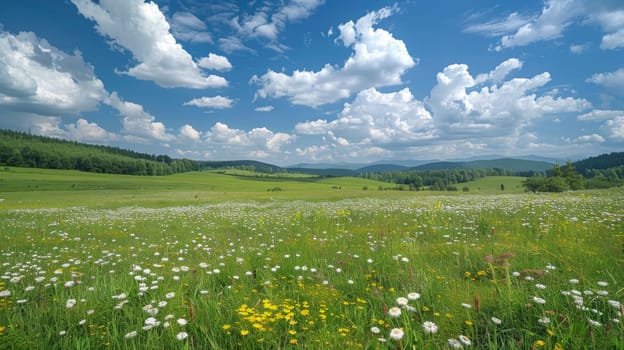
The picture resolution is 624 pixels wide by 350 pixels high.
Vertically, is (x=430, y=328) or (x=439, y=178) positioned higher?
(x=430, y=328)

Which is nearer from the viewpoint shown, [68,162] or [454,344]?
[454,344]

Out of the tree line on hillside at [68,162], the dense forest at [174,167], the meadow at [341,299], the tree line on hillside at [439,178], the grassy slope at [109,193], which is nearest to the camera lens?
the meadow at [341,299]

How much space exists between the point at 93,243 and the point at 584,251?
13872 millimetres

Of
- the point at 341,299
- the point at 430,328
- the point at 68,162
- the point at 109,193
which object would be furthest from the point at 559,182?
the point at 68,162

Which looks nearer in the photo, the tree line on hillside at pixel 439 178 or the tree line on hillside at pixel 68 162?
the tree line on hillside at pixel 68 162

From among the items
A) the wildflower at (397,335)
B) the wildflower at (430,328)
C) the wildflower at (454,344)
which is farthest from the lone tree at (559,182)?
the wildflower at (397,335)

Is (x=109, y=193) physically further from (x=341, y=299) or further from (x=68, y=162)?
(x=68, y=162)

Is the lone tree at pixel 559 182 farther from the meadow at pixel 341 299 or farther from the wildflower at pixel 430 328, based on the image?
the wildflower at pixel 430 328

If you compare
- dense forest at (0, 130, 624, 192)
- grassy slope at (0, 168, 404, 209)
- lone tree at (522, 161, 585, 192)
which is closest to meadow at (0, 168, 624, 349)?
grassy slope at (0, 168, 404, 209)

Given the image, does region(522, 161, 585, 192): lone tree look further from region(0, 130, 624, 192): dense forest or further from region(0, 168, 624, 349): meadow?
region(0, 168, 624, 349): meadow

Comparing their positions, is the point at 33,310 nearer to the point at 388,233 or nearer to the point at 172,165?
the point at 388,233

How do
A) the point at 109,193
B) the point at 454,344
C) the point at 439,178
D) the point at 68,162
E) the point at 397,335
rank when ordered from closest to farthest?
1. the point at 397,335
2. the point at 454,344
3. the point at 109,193
4. the point at 68,162
5. the point at 439,178

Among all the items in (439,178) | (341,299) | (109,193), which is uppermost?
(341,299)

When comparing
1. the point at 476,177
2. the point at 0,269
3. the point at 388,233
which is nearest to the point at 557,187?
the point at 388,233
